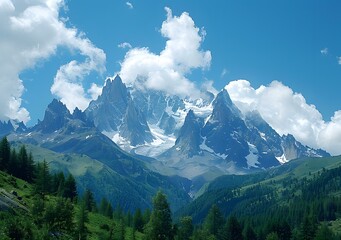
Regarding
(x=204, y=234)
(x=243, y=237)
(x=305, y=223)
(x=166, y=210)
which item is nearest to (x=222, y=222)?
(x=243, y=237)

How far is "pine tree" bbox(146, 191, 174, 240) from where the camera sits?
98500 millimetres

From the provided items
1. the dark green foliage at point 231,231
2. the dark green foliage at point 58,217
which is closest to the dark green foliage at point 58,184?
the dark green foliage at point 231,231

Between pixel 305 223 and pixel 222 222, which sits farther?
pixel 222 222

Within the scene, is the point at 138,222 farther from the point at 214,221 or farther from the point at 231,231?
the point at 231,231

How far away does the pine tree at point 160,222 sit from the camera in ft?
323

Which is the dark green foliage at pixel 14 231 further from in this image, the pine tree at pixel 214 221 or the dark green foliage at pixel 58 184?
the pine tree at pixel 214 221

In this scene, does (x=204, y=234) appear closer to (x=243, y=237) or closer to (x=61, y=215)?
(x=243, y=237)

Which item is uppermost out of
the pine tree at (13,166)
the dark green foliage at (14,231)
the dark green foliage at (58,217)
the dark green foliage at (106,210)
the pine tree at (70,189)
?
the pine tree at (13,166)

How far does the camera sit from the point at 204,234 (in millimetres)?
115938

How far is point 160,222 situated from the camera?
99000mm

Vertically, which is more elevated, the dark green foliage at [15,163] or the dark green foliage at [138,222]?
the dark green foliage at [15,163]

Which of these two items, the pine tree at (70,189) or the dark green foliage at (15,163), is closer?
the dark green foliage at (15,163)

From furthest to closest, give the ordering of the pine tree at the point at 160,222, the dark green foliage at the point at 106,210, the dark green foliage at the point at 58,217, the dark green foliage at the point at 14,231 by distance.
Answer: the dark green foliage at the point at 106,210 < the pine tree at the point at 160,222 < the dark green foliage at the point at 58,217 < the dark green foliage at the point at 14,231

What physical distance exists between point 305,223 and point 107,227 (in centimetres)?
6358
